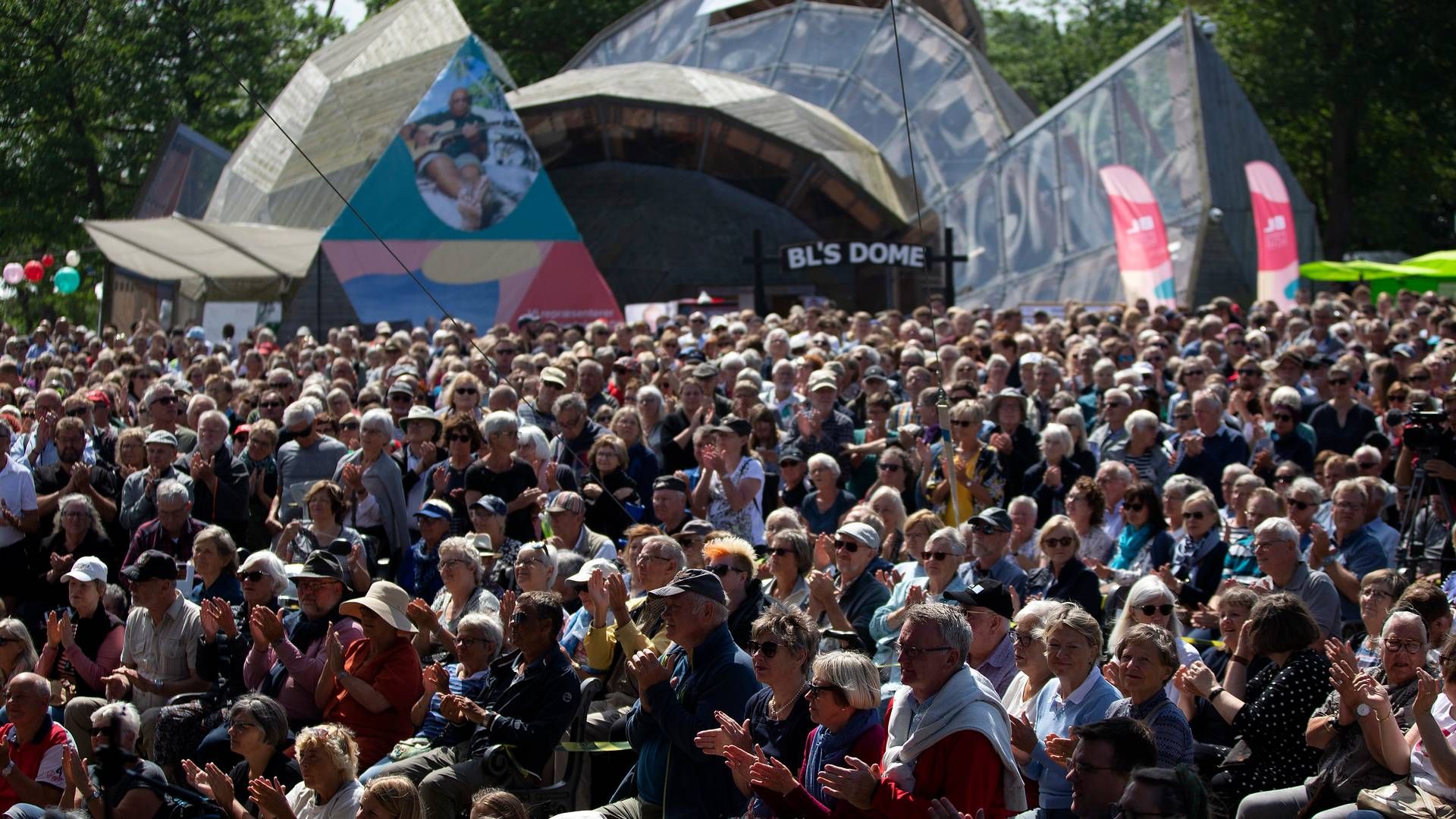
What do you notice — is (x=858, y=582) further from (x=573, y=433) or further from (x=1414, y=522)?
(x=573, y=433)

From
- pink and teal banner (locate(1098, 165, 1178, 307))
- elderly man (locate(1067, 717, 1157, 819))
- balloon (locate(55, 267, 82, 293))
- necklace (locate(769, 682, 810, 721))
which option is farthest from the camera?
pink and teal banner (locate(1098, 165, 1178, 307))

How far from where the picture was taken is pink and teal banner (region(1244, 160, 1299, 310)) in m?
24.0

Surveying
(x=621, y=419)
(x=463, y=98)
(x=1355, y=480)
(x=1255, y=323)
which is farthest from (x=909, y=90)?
(x=1355, y=480)

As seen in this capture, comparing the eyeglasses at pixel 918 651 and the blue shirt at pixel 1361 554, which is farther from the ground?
the eyeglasses at pixel 918 651

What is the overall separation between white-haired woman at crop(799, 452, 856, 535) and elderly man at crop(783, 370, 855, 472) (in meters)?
1.12

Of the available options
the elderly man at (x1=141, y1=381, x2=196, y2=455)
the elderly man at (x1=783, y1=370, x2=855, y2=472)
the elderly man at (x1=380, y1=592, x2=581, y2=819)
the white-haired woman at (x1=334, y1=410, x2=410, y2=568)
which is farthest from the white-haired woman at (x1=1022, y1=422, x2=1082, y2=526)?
the elderly man at (x1=141, y1=381, x2=196, y2=455)

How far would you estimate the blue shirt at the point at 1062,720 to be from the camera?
18.2ft

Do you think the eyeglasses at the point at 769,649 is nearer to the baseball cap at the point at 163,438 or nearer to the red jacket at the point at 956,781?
the red jacket at the point at 956,781

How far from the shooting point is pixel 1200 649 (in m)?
7.66

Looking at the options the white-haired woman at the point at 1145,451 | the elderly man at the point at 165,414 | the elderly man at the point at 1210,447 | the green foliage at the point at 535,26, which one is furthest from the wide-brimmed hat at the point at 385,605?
the green foliage at the point at 535,26

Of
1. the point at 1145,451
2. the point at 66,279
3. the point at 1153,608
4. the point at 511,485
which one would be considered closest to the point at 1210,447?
the point at 1145,451

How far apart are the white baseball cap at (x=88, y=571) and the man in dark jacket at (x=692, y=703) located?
4188mm

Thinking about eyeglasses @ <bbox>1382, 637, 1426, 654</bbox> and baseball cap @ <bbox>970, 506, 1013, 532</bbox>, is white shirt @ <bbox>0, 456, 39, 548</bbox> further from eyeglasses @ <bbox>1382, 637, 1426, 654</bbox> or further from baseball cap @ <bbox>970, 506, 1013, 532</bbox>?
eyeglasses @ <bbox>1382, 637, 1426, 654</bbox>

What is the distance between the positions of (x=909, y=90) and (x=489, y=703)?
87.4 ft
